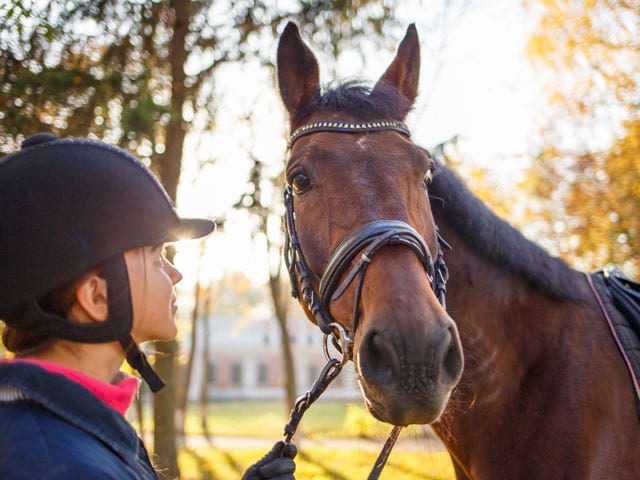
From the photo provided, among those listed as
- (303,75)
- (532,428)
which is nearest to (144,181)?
(303,75)

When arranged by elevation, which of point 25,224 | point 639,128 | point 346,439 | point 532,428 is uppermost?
point 639,128

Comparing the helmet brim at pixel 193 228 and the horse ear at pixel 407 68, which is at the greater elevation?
the horse ear at pixel 407 68

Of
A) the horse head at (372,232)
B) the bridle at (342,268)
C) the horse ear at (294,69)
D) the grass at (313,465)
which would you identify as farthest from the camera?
the grass at (313,465)

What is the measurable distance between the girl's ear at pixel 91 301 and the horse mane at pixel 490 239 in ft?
6.79

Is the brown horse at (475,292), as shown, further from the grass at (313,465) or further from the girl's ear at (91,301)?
the grass at (313,465)

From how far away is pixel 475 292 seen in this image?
3.20 m

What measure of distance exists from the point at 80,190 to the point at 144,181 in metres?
0.20

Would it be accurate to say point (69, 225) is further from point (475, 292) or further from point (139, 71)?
point (139, 71)

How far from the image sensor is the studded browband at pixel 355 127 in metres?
2.97

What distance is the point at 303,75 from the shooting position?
11.3 ft

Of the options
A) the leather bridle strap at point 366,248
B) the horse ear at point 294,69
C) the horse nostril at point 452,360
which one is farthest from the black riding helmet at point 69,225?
the horse ear at point 294,69

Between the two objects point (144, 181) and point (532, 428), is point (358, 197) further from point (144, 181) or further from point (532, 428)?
point (532, 428)

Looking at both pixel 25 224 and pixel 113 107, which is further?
pixel 113 107

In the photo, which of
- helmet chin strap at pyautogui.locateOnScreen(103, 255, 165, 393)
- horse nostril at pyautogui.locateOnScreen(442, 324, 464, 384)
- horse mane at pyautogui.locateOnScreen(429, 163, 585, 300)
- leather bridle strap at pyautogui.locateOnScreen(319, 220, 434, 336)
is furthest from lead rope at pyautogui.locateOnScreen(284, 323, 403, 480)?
helmet chin strap at pyautogui.locateOnScreen(103, 255, 165, 393)
